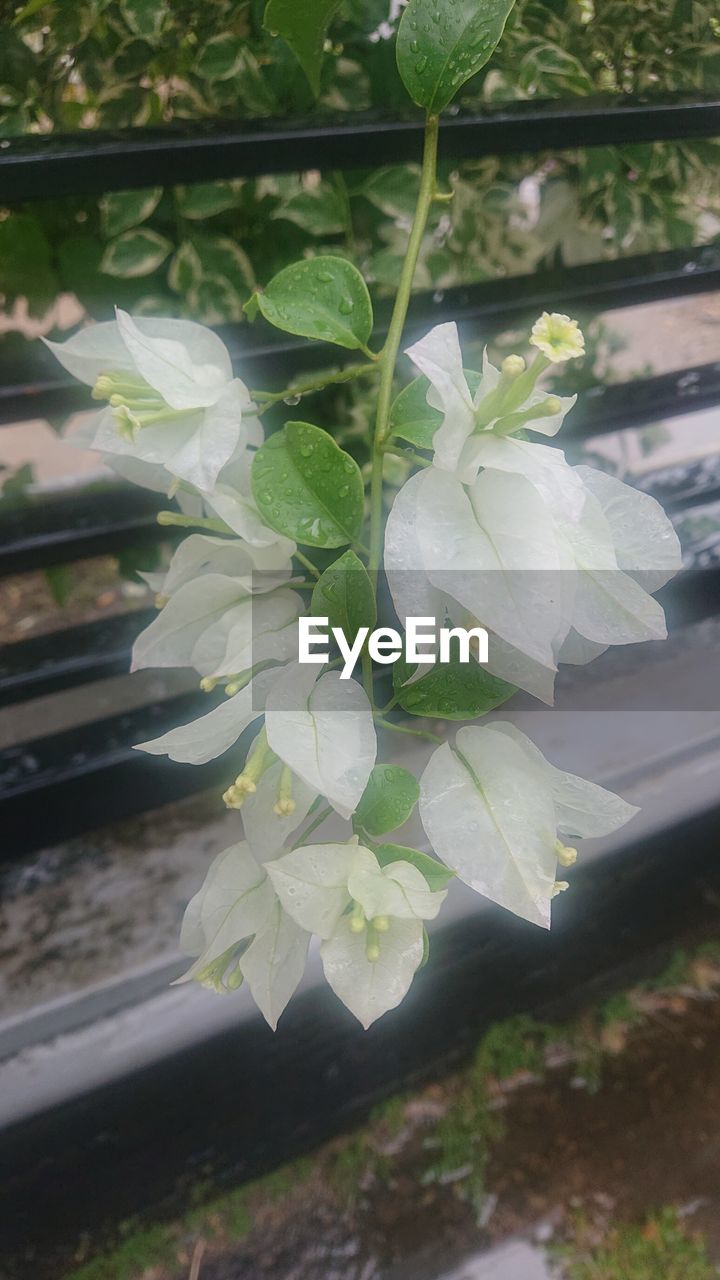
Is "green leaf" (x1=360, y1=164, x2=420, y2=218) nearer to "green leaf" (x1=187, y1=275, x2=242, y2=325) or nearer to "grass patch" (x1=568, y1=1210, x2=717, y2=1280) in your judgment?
"green leaf" (x1=187, y1=275, x2=242, y2=325)

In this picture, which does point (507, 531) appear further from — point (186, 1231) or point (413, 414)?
point (186, 1231)

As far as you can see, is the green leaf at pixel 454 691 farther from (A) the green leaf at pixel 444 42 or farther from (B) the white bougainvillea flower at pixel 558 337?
(A) the green leaf at pixel 444 42

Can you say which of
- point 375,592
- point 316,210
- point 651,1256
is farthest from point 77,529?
point 651,1256

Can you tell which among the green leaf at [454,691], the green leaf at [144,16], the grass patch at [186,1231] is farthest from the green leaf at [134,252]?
the grass patch at [186,1231]

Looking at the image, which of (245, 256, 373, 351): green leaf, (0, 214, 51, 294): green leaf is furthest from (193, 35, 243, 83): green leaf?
(245, 256, 373, 351): green leaf

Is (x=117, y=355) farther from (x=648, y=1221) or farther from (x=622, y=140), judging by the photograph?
(x=648, y=1221)

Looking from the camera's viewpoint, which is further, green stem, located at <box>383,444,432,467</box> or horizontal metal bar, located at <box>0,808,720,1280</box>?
horizontal metal bar, located at <box>0,808,720,1280</box>

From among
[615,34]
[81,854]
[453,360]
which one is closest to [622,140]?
[615,34]
